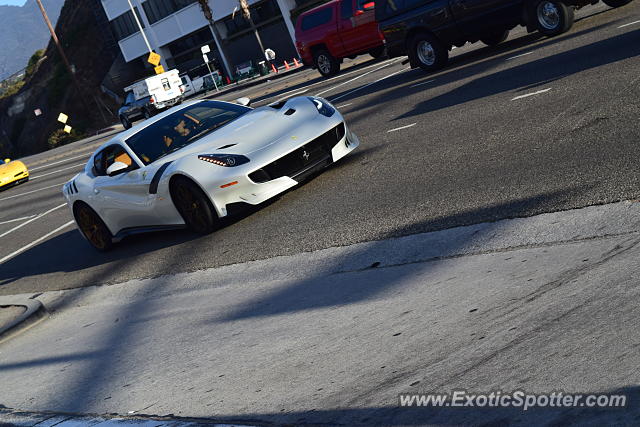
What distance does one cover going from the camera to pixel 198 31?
66.6m

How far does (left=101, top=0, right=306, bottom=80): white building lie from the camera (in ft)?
188

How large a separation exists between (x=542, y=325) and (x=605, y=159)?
3076mm

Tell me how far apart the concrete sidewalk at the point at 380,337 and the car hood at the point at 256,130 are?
1.98 meters

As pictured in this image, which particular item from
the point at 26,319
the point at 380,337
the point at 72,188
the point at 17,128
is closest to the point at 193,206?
the point at 26,319

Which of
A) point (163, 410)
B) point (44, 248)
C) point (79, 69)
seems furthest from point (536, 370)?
point (79, 69)

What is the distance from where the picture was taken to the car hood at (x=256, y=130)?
962 centimetres

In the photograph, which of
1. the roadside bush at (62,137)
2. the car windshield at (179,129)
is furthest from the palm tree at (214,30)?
the car windshield at (179,129)

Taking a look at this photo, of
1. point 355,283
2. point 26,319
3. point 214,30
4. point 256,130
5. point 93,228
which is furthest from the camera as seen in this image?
point 214,30

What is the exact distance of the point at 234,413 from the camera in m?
4.66

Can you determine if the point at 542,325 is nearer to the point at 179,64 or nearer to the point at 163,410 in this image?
the point at 163,410

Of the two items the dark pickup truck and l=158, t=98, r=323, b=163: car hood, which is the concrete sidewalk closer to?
l=158, t=98, r=323, b=163: car hood

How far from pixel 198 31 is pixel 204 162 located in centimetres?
5926

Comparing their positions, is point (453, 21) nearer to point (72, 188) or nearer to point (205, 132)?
point (205, 132)

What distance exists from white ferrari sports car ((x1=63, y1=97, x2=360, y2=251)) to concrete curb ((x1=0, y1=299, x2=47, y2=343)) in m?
1.86
